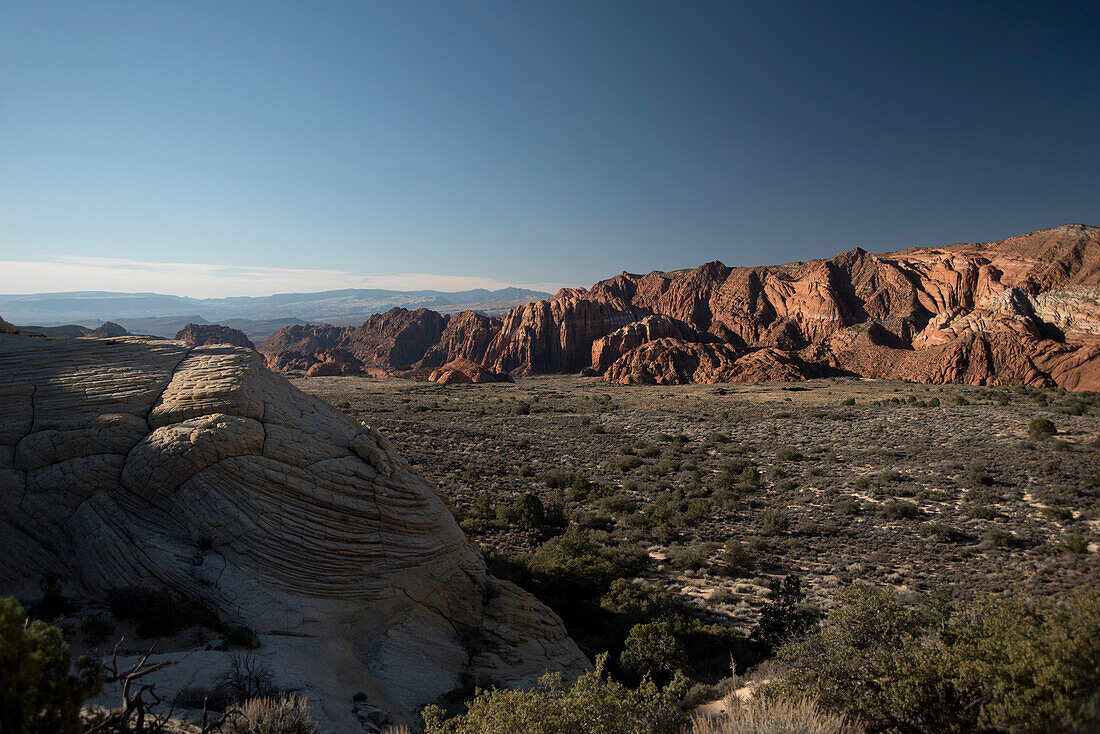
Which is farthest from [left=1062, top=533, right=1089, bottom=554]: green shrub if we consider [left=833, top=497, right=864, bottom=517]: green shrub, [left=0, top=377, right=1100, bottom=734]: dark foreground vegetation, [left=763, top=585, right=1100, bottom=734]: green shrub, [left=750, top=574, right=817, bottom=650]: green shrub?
[left=763, top=585, right=1100, bottom=734]: green shrub

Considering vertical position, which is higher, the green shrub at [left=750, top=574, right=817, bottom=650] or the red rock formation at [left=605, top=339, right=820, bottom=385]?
the red rock formation at [left=605, top=339, right=820, bottom=385]

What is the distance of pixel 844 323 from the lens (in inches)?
3305

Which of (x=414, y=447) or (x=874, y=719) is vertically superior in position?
(x=874, y=719)

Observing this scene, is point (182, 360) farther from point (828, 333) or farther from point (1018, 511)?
point (828, 333)

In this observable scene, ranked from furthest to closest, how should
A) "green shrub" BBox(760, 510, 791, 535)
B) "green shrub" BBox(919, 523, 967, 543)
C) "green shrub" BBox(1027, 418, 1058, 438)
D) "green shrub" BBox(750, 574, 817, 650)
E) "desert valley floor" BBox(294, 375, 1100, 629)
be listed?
"green shrub" BBox(1027, 418, 1058, 438)
"green shrub" BBox(760, 510, 791, 535)
"green shrub" BBox(919, 523, 967, 543)
"desert valley floor" BBox(294, 375, 1100, 629)
"green shrub" BBox(750, 574, 817, 650)

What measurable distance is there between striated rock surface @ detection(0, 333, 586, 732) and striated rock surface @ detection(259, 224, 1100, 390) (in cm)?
6626

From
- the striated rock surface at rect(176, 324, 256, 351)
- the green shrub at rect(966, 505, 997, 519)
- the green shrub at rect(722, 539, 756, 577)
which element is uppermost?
the striated rock surface at rect(176, 324, 256, 351)

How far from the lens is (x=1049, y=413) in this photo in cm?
3241

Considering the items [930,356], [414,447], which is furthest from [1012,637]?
[930,356]

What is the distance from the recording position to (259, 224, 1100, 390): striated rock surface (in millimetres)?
57125

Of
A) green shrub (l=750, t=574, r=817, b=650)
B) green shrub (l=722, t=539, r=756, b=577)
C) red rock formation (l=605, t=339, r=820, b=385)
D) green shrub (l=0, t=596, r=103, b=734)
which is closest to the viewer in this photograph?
green shrub (l=0, t=596, r=103, b=734)

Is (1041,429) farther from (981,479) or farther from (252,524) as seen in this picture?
(252,524)

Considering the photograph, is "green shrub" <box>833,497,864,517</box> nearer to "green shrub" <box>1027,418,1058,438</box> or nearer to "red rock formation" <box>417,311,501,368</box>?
"green shrub" <box>1027,418,1058,438</box>

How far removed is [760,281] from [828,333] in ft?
81.0
